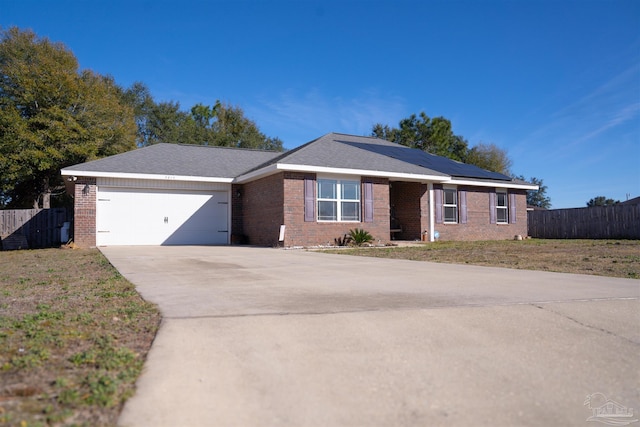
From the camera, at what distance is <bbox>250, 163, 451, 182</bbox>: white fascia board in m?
15.6

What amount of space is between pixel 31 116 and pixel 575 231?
30.8 meters

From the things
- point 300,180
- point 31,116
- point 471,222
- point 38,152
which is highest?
point 31,116

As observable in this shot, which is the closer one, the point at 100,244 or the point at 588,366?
the point at 588,366

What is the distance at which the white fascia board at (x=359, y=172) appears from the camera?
1556 cm

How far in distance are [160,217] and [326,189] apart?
6.81m

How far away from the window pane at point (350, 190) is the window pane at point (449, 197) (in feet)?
16.8

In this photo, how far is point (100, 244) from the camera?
17.1 m

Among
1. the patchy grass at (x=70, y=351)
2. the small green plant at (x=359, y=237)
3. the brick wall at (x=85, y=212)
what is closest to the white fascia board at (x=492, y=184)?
the small green plant at (x=359, y=237)

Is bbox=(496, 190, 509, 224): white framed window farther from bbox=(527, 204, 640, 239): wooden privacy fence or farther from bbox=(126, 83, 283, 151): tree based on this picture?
bbox=(126, 83, 283, 151): tree

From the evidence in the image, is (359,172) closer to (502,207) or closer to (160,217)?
(160,217)

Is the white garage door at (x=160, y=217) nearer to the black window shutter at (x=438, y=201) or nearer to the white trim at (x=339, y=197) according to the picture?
the white trim at (x=339, y=197)

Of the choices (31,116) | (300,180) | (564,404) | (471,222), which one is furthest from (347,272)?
(31,116)

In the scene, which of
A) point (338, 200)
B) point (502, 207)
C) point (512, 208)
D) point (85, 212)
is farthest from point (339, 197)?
point (512, 208)

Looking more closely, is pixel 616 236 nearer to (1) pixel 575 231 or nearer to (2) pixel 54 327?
(1) pixel 575 231
